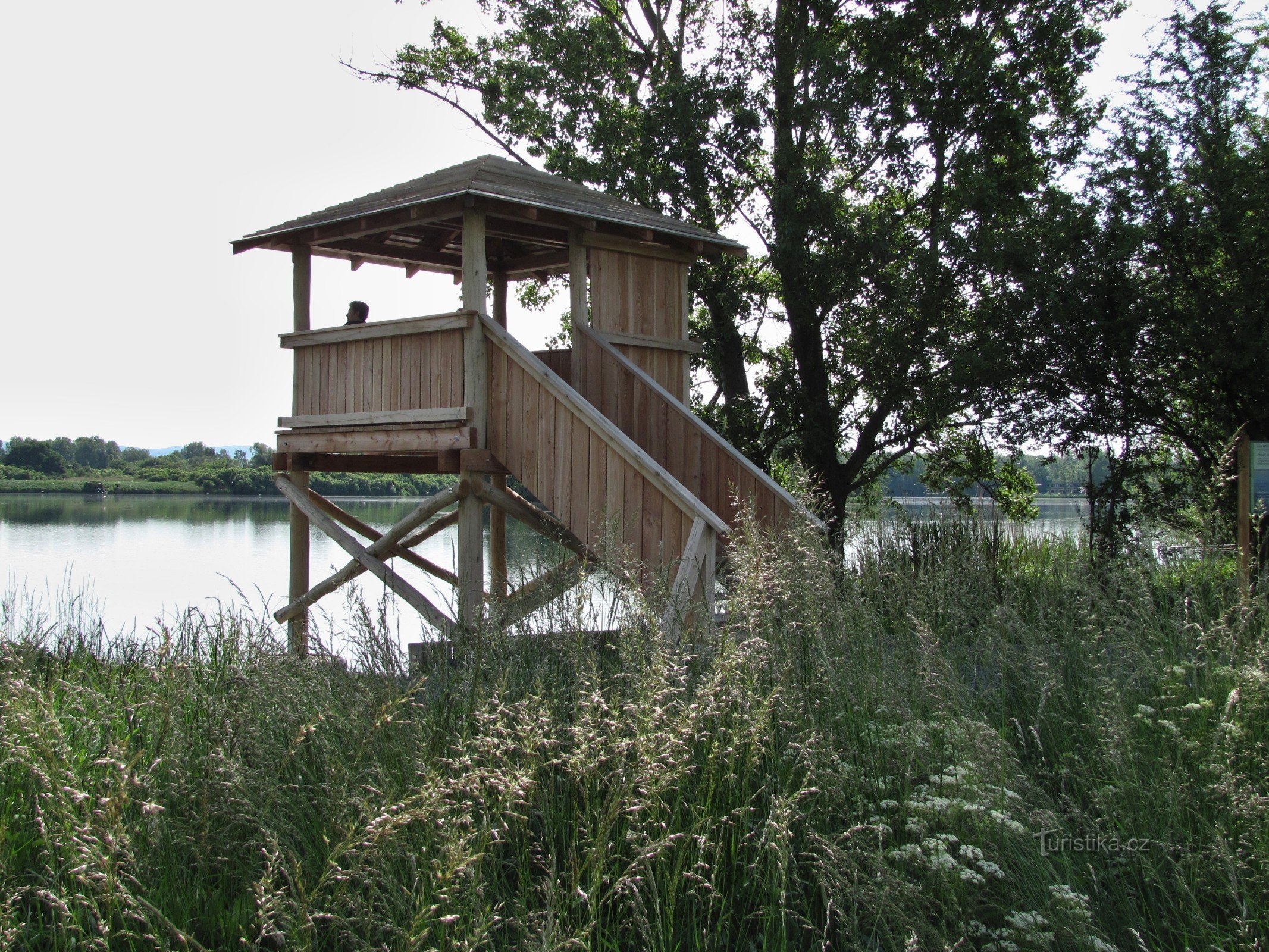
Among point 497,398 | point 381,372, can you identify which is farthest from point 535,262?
point 497,398

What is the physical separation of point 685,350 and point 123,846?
27.4 feet

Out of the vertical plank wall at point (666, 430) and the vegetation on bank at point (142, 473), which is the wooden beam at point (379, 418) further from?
the vegetation on bank at point (142, 473)

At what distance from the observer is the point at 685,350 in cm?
1058

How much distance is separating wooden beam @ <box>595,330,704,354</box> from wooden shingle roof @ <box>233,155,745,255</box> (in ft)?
3.35

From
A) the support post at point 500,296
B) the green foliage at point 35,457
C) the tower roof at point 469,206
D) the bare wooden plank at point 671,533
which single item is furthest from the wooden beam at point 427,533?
the green foliage at point 35,457

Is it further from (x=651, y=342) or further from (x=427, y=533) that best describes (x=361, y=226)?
(x=427, y=533)

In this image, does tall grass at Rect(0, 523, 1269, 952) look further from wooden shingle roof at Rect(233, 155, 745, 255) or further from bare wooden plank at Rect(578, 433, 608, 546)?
wooden shingle roof at Rect(233, 155, 745, 255)

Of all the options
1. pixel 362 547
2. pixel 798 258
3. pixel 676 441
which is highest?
pixel 798 258

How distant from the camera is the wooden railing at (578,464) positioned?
7023 millimetres

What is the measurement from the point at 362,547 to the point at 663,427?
3465 millimetres

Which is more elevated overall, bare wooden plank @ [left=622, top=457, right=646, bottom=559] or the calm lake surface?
bare wooden plank @ [left=622, top=457, right=646, bottom=559]

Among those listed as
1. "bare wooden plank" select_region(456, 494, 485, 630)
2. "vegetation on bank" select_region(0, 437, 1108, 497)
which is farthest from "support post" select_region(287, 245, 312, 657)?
"vegetation on bank" select_region(0, 437, 1108, 497)

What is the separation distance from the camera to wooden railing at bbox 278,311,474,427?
8852 mm

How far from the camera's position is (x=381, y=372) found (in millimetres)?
9531
